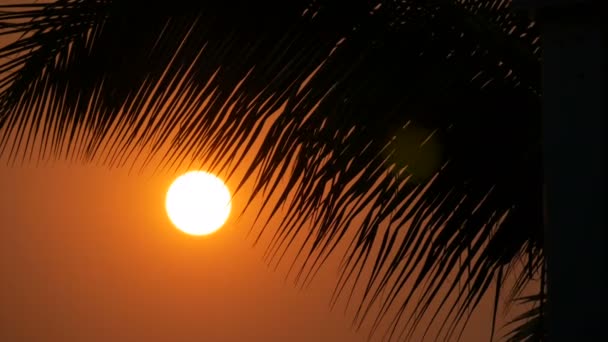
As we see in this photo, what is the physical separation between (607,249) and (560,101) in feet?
0.83

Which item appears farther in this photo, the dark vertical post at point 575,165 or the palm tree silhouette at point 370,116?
the palm tree silhouette at point 370,116

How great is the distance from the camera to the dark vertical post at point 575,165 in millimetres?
1348

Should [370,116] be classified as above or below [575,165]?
above

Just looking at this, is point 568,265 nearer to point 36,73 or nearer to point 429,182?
point 429,182

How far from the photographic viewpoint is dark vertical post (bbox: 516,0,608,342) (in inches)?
53.1

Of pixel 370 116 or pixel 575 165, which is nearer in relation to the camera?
pixel 575 165

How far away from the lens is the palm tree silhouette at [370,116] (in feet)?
7.82

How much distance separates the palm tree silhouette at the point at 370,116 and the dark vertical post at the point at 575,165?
0.91m

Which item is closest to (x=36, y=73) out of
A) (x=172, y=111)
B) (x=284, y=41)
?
(x=172, y=111)

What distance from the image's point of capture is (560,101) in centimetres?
145

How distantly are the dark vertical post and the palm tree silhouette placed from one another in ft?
3.00

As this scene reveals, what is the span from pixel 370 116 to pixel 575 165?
3.43 ft

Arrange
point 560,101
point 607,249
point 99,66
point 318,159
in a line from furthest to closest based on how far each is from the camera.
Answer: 1. point 99,66
2. point 318,159
3. point 560,101
4. point 607,249

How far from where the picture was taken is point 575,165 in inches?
55.1
